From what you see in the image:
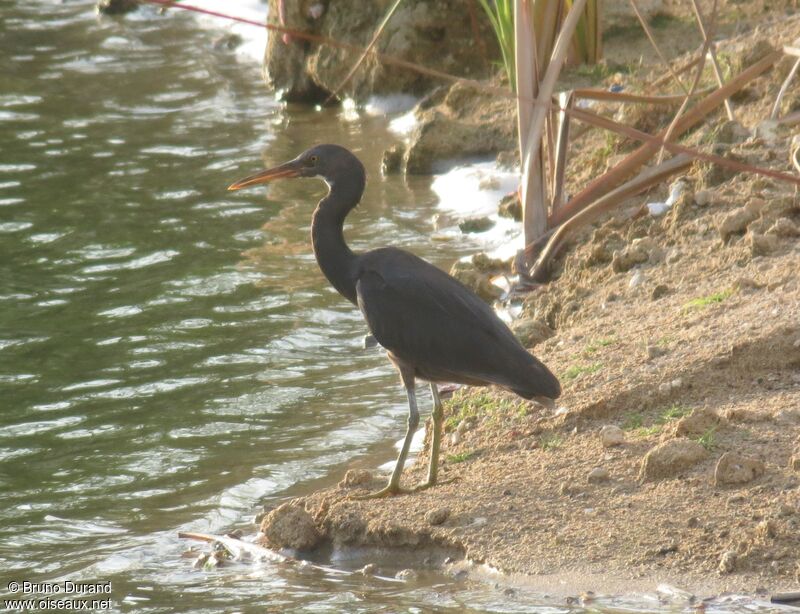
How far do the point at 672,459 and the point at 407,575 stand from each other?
104 cm

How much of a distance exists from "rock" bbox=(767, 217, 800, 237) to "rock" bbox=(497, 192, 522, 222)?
242 centimetres

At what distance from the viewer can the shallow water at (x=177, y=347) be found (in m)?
5.12

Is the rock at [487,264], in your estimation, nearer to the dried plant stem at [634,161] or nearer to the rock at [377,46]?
the dried plant stem at [634,161]

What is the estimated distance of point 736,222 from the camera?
6590 mm

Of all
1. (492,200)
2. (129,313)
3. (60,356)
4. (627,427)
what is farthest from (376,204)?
(627,427)

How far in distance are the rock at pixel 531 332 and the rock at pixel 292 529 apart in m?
1.97

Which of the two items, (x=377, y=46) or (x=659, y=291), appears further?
(x=377, y=46)

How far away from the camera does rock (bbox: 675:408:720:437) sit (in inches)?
191

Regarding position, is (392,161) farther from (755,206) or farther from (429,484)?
(429,484)

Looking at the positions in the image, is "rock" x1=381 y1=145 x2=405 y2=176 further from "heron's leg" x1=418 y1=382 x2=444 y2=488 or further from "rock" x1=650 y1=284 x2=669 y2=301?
"heron's leg" x1=418 y1=382 x2=444 y2=488

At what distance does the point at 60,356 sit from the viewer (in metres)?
7.36

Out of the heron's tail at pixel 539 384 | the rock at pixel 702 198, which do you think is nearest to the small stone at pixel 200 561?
the heron's tail at pixel 539 384

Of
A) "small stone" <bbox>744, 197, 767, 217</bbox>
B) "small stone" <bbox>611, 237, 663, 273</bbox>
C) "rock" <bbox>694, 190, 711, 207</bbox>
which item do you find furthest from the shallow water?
"small stone" <bbox>744, 197, 767, 217</bbox>

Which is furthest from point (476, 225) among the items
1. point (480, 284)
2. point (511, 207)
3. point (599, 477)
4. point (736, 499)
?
point (736, 499)
